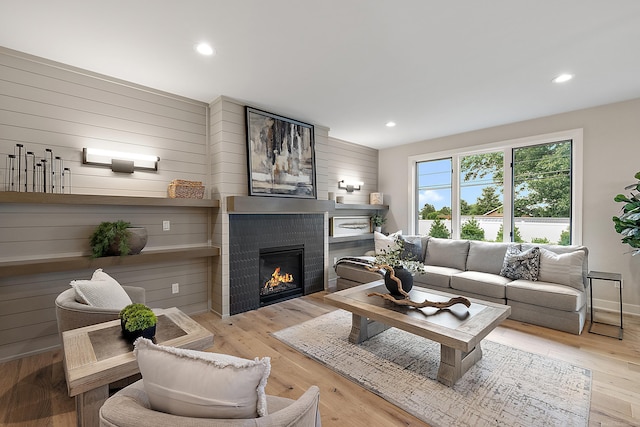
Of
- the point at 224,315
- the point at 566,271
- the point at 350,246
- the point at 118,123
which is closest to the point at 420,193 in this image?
the point at 350,246

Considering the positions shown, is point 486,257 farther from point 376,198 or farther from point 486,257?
point 376,198

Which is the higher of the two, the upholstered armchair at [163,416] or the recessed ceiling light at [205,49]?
the recessed ceiling light at [205,49]

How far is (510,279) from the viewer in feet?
12.2

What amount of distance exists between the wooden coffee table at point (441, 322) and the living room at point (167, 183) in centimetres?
56

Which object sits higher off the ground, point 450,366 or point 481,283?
point 481,283

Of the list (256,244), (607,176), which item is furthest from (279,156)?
(607,176)

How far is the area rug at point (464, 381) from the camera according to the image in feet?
6.17

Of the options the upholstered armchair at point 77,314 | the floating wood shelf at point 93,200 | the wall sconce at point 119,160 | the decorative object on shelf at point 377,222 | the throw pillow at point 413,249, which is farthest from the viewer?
the decorative object on shelf at point 377,222

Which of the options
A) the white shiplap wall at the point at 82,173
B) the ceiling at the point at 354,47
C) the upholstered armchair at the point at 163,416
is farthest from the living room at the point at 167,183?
the upholstered armchair at the point at 163,416

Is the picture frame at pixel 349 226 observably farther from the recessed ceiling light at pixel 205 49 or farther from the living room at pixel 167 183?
the recessed ceiling light at pixel 205 49

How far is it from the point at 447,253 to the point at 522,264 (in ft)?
3.44

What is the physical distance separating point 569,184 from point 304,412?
4814mm

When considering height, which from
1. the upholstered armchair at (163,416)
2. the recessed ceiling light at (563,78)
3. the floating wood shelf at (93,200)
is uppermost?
the recessed ceiling light at (563,78)

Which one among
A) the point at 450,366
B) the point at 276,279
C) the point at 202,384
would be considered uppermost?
the point at 202,384
